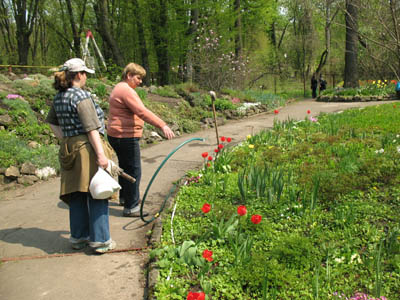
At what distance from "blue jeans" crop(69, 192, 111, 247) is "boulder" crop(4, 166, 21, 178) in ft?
9.40

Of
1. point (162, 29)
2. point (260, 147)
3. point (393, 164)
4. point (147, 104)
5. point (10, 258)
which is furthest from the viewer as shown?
point (162, 29)

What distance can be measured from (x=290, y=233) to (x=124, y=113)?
2169 millimetres

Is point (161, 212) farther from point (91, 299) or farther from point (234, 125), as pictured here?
point (234, 125)

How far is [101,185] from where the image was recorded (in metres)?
2.91

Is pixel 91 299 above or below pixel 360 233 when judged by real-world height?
below

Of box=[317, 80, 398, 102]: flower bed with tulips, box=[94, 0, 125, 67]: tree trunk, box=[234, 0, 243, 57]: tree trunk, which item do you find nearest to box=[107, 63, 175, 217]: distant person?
box=[94, 0, 125, 67]: tree trunk

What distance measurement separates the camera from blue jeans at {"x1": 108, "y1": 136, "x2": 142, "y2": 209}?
3828 mm

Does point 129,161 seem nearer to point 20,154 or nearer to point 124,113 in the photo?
point 124,113

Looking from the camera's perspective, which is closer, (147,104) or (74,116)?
(74,116)

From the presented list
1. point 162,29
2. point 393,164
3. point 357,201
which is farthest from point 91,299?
point 162,29

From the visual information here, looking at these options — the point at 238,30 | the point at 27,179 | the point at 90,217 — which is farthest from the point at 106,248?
the point at 238,30

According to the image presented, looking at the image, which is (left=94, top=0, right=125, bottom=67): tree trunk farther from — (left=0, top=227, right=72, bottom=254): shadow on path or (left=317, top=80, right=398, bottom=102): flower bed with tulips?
(left=0, top=227, right=72, bottom=254): shadow on path

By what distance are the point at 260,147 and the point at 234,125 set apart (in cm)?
404

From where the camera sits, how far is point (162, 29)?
18.8 metres
